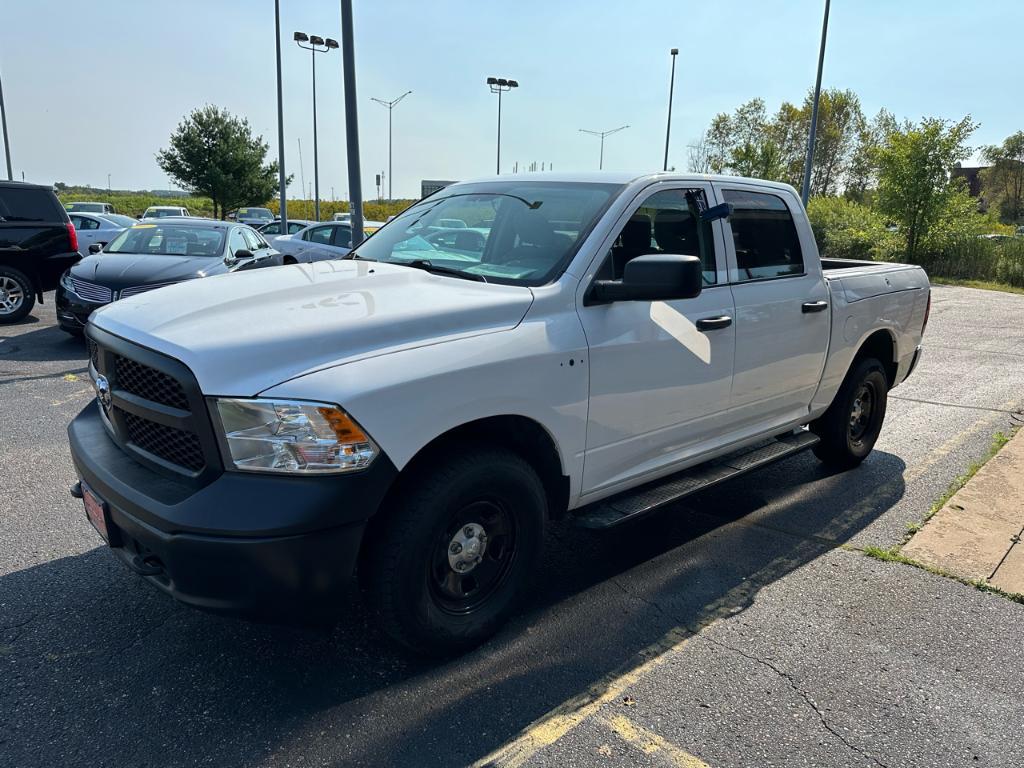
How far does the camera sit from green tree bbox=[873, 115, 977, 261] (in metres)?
23.9

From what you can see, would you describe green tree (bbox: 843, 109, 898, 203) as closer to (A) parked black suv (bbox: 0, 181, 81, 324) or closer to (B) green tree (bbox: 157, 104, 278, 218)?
(B) green tree (bbox: 157, 104, 278, 218)

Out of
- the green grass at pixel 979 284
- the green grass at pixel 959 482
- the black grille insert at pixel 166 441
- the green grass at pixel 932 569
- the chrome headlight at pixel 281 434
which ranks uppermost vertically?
the chrome headlight at pixel 281 434

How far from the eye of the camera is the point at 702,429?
404 cm

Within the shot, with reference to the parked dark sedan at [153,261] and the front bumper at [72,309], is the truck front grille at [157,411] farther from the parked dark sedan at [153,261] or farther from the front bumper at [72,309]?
the front bumper at [72,309]

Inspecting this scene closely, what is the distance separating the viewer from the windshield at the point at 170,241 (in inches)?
392

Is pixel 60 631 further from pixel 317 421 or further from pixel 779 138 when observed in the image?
pixel 779 138

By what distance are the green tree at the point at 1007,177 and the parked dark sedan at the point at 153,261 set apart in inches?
2504

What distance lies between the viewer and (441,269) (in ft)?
12.0

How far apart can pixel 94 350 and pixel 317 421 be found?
146 cm

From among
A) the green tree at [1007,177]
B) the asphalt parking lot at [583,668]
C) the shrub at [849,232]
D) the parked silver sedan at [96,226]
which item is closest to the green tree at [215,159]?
the parked silver sedan at [96,226]

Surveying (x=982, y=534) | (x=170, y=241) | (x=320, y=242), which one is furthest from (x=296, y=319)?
(x=320, y=242)

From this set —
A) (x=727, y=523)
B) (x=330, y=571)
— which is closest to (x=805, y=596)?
(x=727, y=523)

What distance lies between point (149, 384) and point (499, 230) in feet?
5.99

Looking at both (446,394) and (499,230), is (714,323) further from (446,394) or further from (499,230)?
(446,394)
